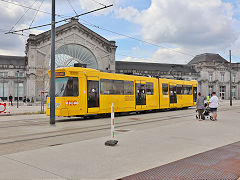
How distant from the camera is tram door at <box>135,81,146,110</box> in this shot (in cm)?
2089

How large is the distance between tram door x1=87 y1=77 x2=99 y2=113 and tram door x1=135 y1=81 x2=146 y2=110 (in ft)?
15.5

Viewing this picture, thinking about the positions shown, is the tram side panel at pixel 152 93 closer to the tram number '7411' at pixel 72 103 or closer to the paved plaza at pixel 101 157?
the tram number '7411' at pixel 72 103

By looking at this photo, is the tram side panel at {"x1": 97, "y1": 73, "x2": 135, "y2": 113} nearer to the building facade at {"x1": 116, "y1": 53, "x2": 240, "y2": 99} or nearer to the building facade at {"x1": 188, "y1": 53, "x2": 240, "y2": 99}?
the building facade at {"x1": 116, "y1": 53, "x2": 240, "y2": 99}

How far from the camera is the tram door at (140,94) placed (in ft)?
68.5

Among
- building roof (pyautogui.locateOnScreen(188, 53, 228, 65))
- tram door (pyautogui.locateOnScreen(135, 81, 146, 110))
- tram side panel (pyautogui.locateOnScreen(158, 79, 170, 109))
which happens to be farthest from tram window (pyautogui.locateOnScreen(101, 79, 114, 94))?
building roof (pyautogui.locateOnScreen(188, 53, 228, 65))

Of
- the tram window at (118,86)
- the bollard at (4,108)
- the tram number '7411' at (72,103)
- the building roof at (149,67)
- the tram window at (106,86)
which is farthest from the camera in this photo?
the building roof at (149,67)

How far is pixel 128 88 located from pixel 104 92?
9.99 ft

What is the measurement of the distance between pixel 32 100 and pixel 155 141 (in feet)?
151

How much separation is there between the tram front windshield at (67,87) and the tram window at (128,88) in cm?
504

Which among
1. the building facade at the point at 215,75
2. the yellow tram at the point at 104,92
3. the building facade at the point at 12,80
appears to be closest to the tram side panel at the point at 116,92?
the yellow tram at the point at 104,92

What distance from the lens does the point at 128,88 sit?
2006cm

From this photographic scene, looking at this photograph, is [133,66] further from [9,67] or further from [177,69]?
[9,67]

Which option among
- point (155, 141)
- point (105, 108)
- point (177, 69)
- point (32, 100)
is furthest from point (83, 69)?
point (177, 69)

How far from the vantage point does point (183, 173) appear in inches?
197
